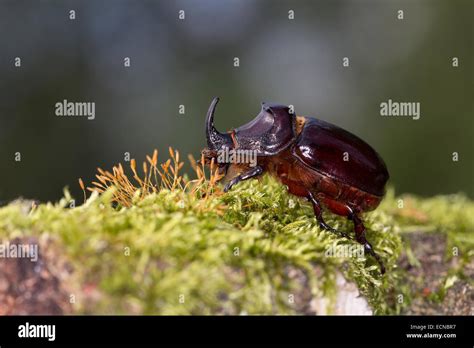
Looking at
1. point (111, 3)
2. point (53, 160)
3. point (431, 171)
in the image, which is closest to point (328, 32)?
point (431, 171)

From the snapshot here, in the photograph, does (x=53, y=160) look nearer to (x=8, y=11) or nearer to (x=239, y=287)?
(x=8, y=11)

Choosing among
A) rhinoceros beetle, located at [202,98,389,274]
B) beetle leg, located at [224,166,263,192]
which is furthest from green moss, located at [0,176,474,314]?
rhinoceros beetle, located at [202,98,389,274]

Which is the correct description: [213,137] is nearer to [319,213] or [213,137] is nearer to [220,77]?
[319,213]

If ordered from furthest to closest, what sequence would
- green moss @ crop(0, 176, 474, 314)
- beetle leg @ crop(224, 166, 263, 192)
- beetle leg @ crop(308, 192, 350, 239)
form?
beetle leg @ crop(224, 166, 263, 192) < beetle leg @ crop(308, 192, 350, 239) < green moss @ crop(0, 176, 474, 314)

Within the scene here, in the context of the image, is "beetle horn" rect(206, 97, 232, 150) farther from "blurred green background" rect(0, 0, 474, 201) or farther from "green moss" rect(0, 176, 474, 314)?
"blurred green background" rect(0, 0, 474, 201)

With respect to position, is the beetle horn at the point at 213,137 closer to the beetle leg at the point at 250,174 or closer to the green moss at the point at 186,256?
the beetle leg at the point at 250,174

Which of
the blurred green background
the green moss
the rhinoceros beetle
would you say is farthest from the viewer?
the blurred green background
